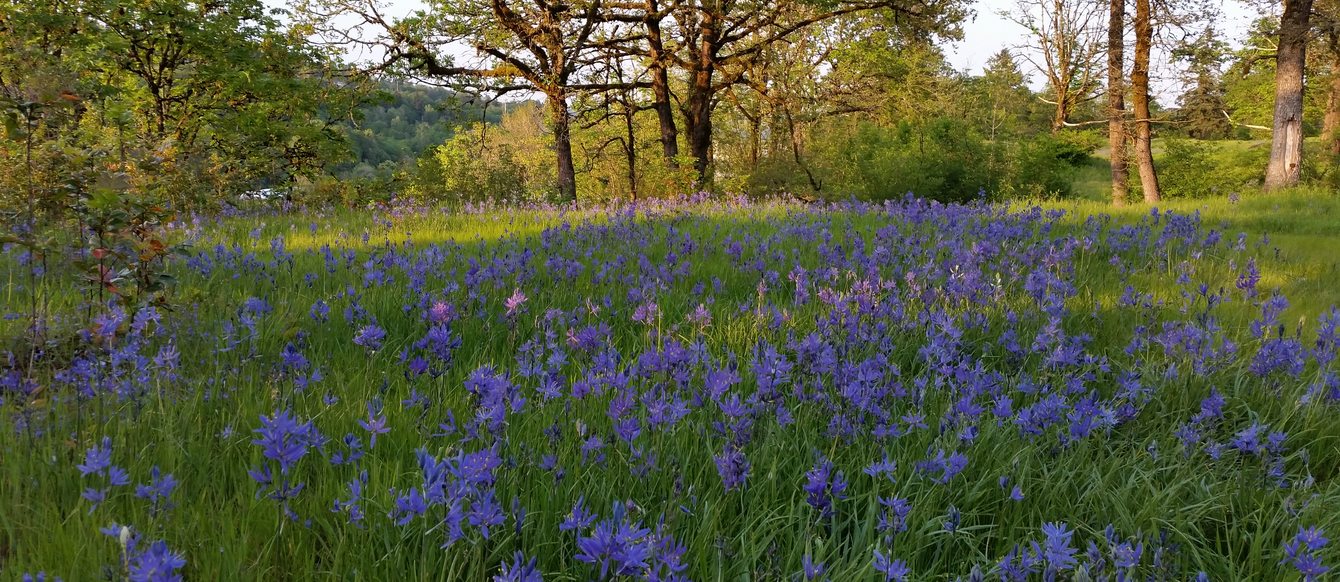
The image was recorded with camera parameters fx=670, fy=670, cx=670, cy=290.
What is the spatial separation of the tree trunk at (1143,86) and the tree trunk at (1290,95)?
8.51 feet

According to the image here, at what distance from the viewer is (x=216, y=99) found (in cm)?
1497

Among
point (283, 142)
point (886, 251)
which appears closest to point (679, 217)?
point (886, 251)

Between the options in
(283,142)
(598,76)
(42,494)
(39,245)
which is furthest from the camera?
(598,76)

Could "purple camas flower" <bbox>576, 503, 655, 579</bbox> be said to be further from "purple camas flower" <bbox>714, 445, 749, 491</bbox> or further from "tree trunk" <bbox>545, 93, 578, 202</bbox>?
"tree trunk" <bbox>545, 93, 578, 202</bbox>

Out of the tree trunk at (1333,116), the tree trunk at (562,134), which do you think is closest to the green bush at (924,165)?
the tree trunk at (562,134)

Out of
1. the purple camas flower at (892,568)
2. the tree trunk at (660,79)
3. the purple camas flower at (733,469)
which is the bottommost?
the purple camas flower at (892,568)

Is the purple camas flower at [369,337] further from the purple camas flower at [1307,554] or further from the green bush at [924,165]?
the green bush at [924,165]

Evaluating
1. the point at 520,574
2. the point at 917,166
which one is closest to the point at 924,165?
the point at 917,166

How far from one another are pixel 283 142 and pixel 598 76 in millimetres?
8165

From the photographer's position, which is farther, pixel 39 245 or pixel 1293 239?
pixel 1293 239

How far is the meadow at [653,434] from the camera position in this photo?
1.39 m

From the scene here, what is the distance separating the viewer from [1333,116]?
2898cm

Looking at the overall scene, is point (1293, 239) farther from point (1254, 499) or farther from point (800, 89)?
point (800, 89)

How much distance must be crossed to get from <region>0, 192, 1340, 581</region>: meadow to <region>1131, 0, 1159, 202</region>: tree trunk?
49.3 ft
